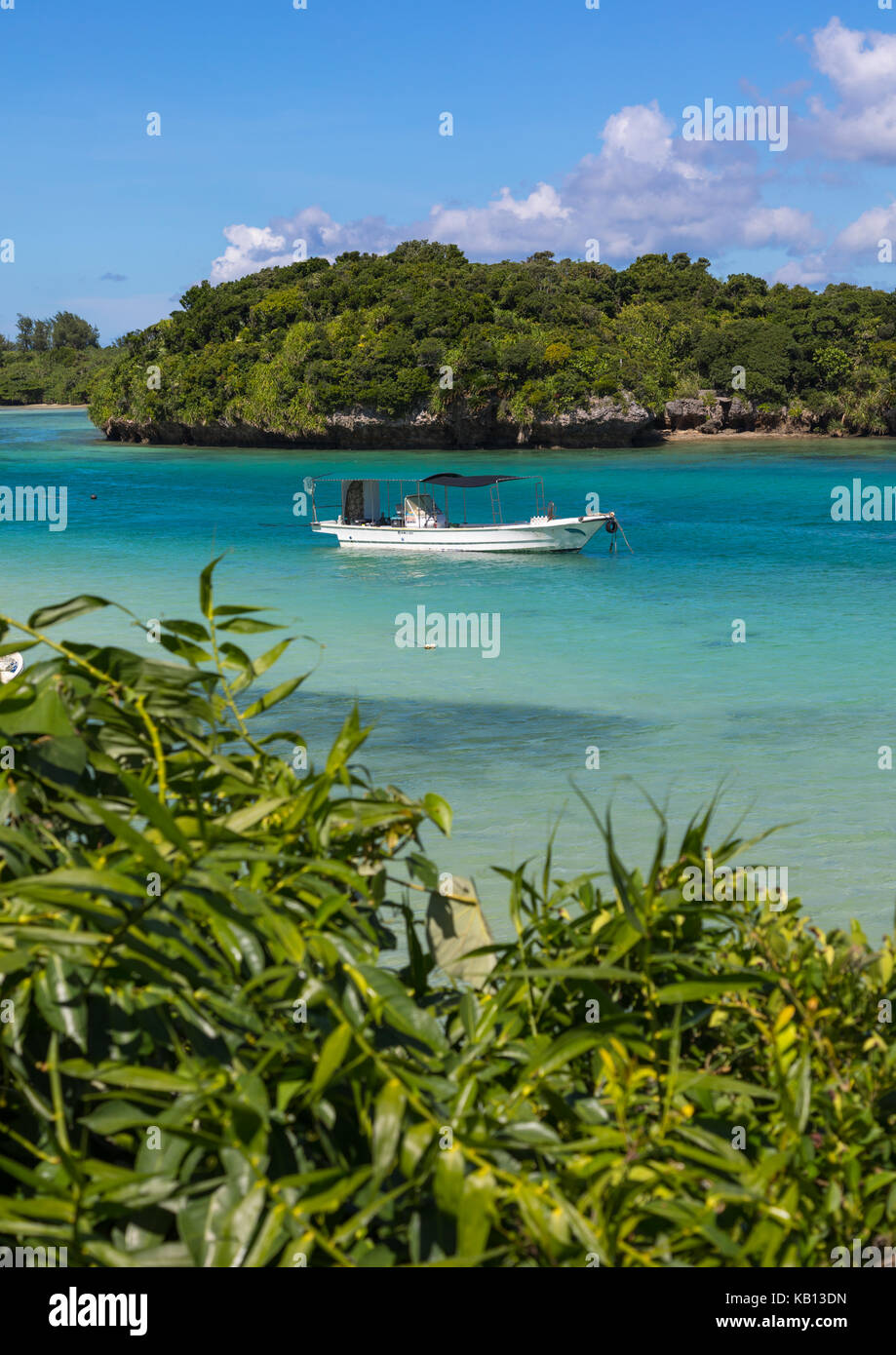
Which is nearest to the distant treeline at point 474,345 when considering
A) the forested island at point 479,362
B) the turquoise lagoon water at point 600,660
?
the forested island at point 479,362

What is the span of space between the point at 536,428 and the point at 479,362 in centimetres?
607

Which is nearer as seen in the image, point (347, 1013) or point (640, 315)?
point (347, 1013)

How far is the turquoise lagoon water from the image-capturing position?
10.4 m

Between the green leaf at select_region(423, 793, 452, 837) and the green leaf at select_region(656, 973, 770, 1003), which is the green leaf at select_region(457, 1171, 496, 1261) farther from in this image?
the green leaf at select_region(423, 793, 452, 837)

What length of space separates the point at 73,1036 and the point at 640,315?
96.2 meters

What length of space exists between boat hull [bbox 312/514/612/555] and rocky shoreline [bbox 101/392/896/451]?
151ft

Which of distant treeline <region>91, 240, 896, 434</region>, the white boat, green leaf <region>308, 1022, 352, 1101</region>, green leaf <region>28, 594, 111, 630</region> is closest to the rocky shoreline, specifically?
distant treeline <region>91, 240, 896, 434</region>

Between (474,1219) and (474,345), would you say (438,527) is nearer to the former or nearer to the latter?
(474,1219)

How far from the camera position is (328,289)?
3565 inches

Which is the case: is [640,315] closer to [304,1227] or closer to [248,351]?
[248,351]

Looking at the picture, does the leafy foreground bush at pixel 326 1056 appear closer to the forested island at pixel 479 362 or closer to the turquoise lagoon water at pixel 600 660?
the turquoise lagoon water at pixel 600 660

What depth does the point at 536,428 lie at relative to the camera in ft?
267

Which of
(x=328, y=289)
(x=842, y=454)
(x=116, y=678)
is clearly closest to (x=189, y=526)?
(x=116, y=678)

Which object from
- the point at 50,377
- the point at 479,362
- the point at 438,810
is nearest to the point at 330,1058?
the point at 438,810
